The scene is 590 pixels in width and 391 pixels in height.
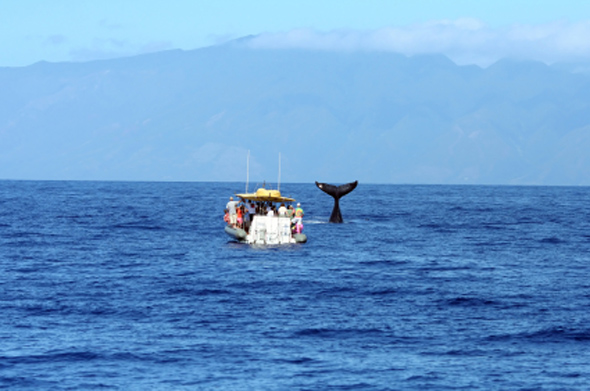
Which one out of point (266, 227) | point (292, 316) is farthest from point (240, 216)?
point (292, 316)

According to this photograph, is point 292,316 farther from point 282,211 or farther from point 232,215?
point 232,215

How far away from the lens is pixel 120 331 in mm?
27703

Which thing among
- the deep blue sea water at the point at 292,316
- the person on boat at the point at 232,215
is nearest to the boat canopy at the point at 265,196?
the person on boat at the point at 232,215

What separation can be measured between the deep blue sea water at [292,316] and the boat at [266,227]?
48.8 inches

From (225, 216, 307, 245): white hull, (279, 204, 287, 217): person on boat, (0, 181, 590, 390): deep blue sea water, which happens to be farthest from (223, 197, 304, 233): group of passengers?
(0, 181, 590, 390): deep blue sea water

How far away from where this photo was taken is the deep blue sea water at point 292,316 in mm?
23172

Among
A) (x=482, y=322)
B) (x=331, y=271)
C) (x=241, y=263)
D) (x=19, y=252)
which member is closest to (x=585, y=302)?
(x=482, y=322)

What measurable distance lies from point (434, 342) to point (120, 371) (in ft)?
32.1

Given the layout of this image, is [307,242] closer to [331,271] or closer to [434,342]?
[331,271]

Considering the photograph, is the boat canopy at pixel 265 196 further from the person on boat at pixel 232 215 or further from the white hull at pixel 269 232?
the person on boat at pixel 232 215

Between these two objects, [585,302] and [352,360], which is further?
[585,302]

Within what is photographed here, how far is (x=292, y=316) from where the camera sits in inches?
1204

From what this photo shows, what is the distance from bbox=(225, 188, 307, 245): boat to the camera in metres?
53.1

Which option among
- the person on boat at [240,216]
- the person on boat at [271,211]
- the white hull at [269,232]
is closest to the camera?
the person on boat at [271,211]
